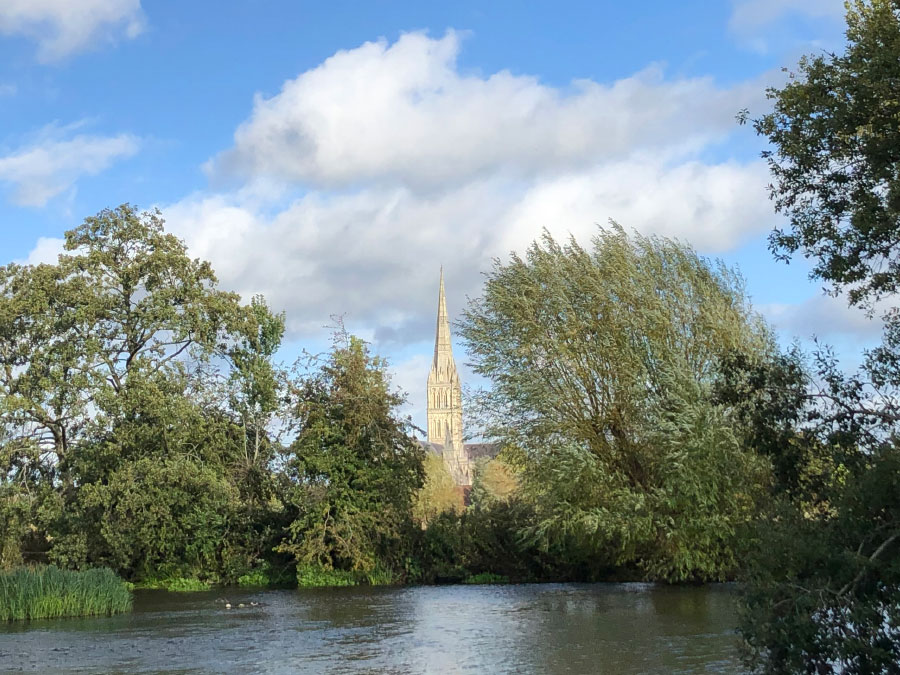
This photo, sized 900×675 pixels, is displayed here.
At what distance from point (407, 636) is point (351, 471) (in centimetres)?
1868

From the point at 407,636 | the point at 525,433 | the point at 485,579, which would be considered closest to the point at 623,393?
the point at 525,433

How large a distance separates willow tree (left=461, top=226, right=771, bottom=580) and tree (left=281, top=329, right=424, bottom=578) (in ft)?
25.6

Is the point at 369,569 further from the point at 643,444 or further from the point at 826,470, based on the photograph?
the point at 826,470

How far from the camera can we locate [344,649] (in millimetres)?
19688

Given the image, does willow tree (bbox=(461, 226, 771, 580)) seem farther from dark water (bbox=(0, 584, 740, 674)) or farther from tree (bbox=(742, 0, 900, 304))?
tree (bbox=(742, 0, 900, 304))

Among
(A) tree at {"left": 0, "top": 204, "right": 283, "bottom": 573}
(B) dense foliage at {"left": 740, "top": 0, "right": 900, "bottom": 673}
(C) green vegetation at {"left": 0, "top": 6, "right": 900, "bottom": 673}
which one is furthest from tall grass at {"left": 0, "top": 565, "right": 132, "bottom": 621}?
(B) dense foliage at {"left": 740, "top": 0, "right": 900, "bottom": 673}

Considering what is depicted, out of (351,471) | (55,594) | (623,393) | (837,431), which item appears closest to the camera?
(837,431)

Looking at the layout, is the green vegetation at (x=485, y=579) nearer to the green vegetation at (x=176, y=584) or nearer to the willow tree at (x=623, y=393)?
the willow tree at (x=623, y=393)

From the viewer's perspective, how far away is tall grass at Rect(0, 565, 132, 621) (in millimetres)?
25828

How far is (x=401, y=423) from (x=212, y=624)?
17.3m

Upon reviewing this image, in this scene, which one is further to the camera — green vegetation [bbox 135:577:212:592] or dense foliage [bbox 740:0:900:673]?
green vegetation [bbox 135:577:212:592]

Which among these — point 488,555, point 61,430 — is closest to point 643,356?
point 488,555

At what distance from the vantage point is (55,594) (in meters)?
26.2

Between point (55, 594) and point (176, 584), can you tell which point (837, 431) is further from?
point (176, 584)
